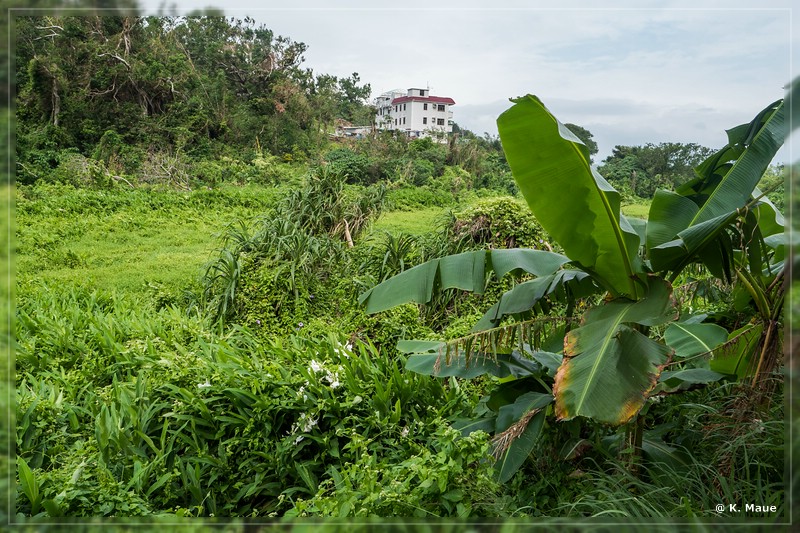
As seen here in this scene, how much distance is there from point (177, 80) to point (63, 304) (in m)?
1.87

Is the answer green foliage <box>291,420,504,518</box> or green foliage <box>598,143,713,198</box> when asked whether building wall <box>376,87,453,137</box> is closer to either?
green foliage <box>598,143,713,198</box>

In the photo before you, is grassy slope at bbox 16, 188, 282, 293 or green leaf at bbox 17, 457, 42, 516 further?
grassy slope at bbox 16, 188, 282, 293

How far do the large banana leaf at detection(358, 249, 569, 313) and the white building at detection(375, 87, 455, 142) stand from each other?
2508 millimetres

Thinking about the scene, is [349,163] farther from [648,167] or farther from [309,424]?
[309,424]

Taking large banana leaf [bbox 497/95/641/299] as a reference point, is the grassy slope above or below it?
below

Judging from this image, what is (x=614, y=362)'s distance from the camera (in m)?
1.71

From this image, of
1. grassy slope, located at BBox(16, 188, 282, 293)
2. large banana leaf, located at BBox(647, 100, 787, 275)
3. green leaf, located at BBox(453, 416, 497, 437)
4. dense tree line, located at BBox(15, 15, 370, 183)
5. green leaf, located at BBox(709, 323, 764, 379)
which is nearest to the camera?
green leaf, located at BBox(709, 323, 764, 379)

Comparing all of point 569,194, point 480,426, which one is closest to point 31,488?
point 480,426

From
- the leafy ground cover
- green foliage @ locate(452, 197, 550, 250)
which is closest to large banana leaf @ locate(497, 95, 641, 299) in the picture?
the leafy ground cover

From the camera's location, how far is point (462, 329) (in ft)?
10.9

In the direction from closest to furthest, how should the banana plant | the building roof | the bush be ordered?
the banana plant → the building roof → the bush

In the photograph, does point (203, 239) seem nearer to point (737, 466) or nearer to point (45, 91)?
point (45, 91)

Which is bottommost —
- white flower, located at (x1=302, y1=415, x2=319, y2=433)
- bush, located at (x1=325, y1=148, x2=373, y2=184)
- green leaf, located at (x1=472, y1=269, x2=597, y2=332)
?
white flower, located at (x1=302, y1=415, x2=319, y2=433)

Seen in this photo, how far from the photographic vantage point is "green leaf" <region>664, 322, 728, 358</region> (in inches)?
73.1
